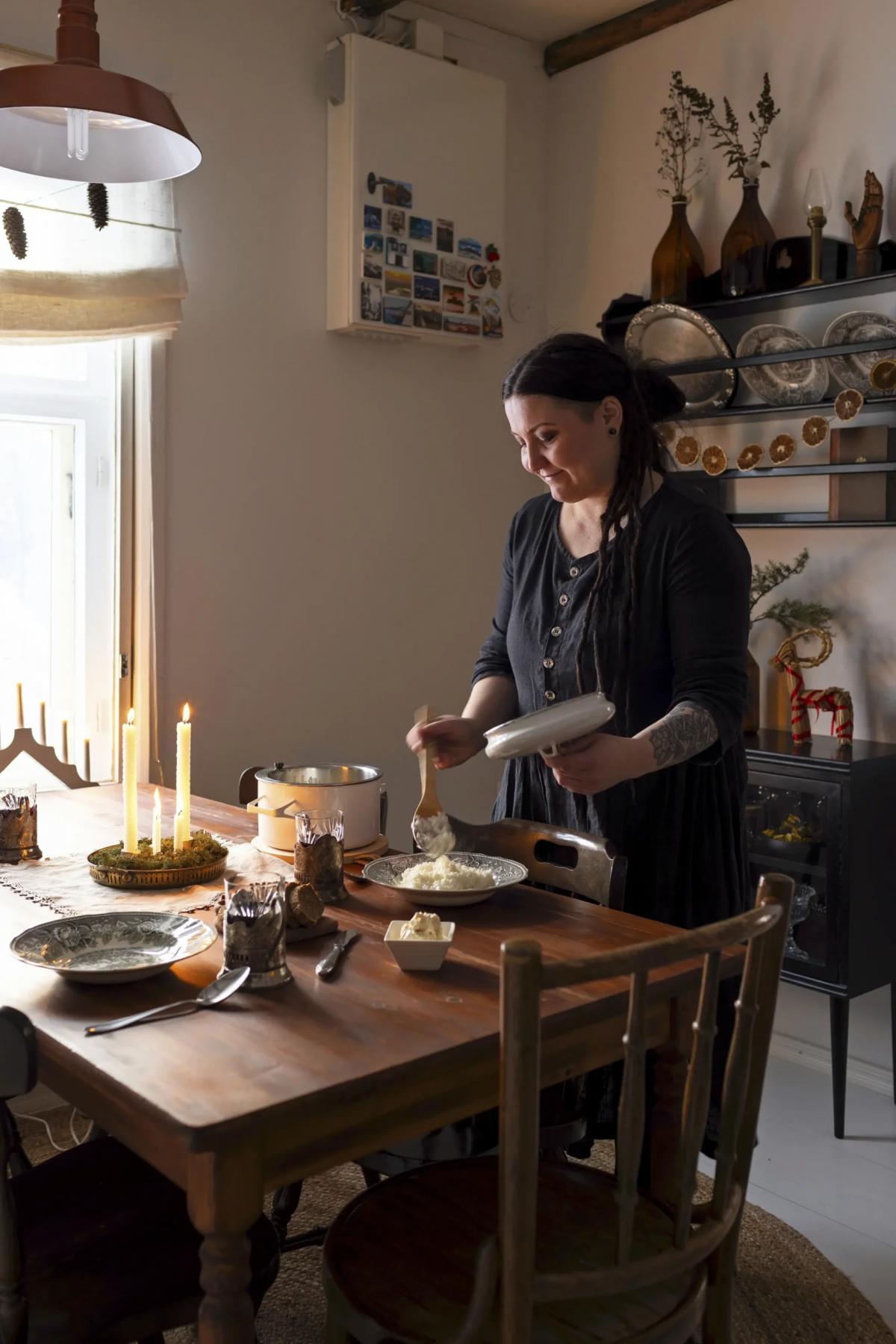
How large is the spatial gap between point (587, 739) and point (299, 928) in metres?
0.47

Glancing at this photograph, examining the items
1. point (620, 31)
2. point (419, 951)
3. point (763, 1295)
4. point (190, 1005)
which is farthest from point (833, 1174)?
point (620, 31)

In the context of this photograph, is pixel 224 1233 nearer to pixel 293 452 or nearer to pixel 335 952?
pixel 335 952

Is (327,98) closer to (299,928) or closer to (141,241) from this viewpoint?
(141,241)

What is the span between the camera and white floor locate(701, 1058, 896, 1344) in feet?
7.64

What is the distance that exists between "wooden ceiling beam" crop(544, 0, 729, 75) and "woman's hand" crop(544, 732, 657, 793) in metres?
2.58

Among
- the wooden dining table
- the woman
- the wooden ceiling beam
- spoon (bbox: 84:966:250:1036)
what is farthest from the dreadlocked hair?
the wooden ceiling beam

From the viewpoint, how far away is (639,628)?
6.46 ft

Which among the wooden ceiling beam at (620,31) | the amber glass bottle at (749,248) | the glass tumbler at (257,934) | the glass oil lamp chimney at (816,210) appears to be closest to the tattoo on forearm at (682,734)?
the glass tumbler at (257,934)

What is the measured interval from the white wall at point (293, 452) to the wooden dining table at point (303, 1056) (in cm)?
163

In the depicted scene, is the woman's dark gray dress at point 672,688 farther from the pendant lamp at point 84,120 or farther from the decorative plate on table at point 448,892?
the pendant lamp at point 84,120

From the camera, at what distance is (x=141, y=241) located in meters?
2.88

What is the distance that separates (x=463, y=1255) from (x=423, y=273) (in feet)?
8.87

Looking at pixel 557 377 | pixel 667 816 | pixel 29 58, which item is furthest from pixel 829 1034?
pixel 29 58

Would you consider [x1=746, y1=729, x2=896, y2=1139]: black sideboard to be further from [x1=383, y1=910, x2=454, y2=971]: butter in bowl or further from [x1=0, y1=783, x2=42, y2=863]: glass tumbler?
[x1=0, y1=783, x2=42, y2=863]: glass tumbler
